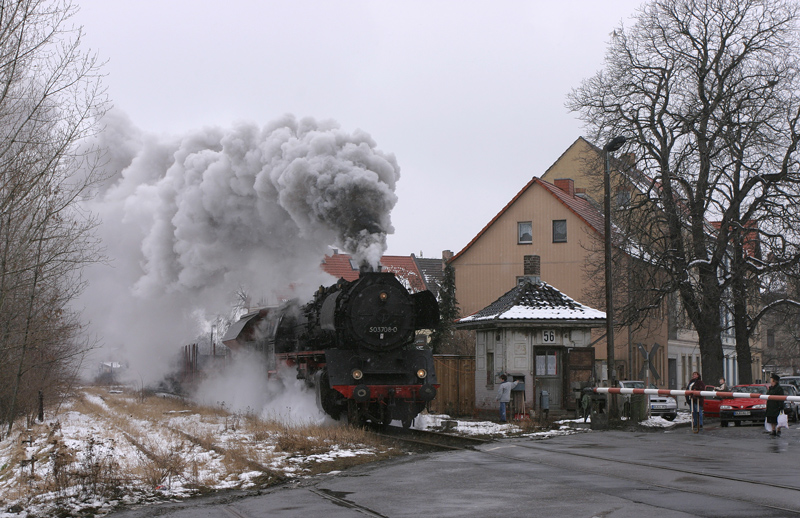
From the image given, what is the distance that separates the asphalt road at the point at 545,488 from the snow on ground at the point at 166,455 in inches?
27.5

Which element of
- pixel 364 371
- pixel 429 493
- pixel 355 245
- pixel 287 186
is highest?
pixel 287 186

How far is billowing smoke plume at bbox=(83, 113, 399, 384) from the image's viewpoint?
18.8 metres

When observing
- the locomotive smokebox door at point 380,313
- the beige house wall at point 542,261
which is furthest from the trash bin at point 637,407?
the beige house wall at point 542,261

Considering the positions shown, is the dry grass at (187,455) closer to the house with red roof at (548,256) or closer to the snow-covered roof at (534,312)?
the snow-covered roof at (534,312)

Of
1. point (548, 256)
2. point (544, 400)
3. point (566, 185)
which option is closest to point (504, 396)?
point (544, 400)

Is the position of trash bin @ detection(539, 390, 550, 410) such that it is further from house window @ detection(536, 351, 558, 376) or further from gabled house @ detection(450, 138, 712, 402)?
gabled house @ detection(450, 138, 712, 402)

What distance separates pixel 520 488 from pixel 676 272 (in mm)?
17121

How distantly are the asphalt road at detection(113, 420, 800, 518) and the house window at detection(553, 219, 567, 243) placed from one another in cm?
2478

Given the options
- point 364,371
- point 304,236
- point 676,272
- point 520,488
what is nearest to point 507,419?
point 364,371

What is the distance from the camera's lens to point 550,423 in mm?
17766

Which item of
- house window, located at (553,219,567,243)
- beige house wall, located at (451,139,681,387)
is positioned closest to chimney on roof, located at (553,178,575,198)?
beige house wall, located at (451,139,681,387)

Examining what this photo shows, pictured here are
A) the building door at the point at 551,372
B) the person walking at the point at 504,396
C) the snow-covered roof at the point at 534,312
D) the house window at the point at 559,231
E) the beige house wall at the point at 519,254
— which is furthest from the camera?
the house window at the point at 559,231

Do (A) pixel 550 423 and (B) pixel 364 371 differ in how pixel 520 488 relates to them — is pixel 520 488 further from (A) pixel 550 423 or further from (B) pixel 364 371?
(A) pixel 550 423

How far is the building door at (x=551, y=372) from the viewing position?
20062 mm
